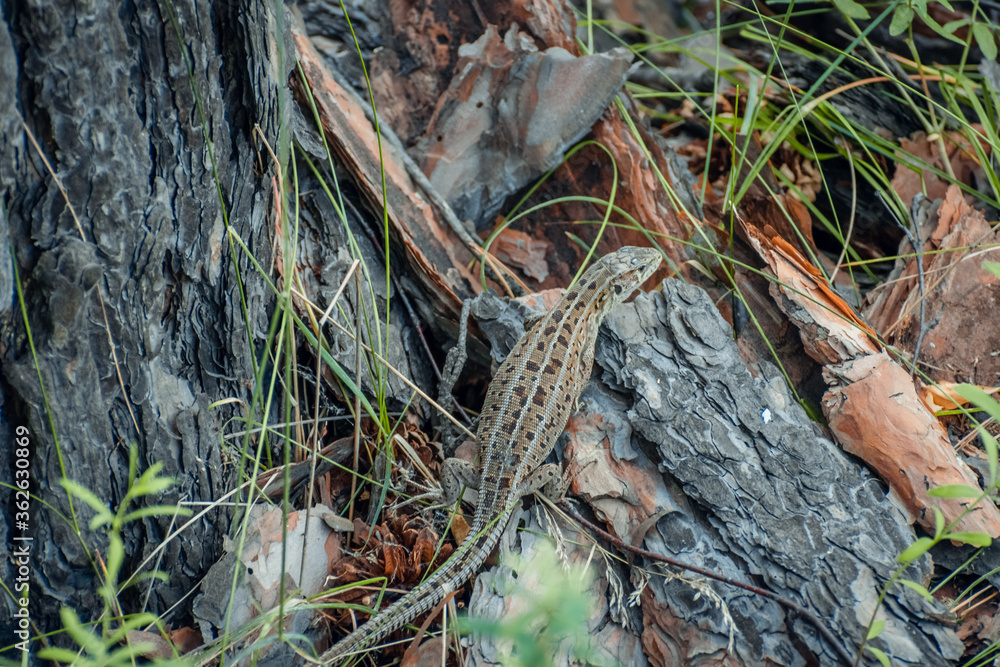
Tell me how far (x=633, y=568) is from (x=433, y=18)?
4.10 metres

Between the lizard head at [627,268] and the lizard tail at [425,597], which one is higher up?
the lizard head at [627,268]

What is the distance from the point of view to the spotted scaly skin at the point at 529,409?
122 inches

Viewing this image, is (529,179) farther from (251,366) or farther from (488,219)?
(251,366)

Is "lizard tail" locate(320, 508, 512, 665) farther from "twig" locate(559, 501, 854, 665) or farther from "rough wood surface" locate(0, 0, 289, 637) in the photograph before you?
"rough wood surface" locate(0, 0, 289, 637)

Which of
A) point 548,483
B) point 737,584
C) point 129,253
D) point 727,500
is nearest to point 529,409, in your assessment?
point 548,483

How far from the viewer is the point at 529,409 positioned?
3781 millimetres

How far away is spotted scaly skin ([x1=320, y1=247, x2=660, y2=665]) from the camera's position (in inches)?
122

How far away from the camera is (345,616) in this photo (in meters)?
3.15

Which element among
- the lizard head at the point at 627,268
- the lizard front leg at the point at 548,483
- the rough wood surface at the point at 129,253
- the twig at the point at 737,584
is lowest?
the twig at the point at 737,584

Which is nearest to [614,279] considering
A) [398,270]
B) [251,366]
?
[398,270]

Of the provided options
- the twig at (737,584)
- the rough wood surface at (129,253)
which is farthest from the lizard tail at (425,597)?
the rough wood surface at (129,253)

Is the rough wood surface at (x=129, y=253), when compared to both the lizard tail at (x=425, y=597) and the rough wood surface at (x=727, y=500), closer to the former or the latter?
the lizard tail at (x=425, y=597)

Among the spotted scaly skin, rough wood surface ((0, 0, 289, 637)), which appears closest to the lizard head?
the spotted scaly skin

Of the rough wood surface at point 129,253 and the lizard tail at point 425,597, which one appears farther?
the lizard tail at point 425,597
